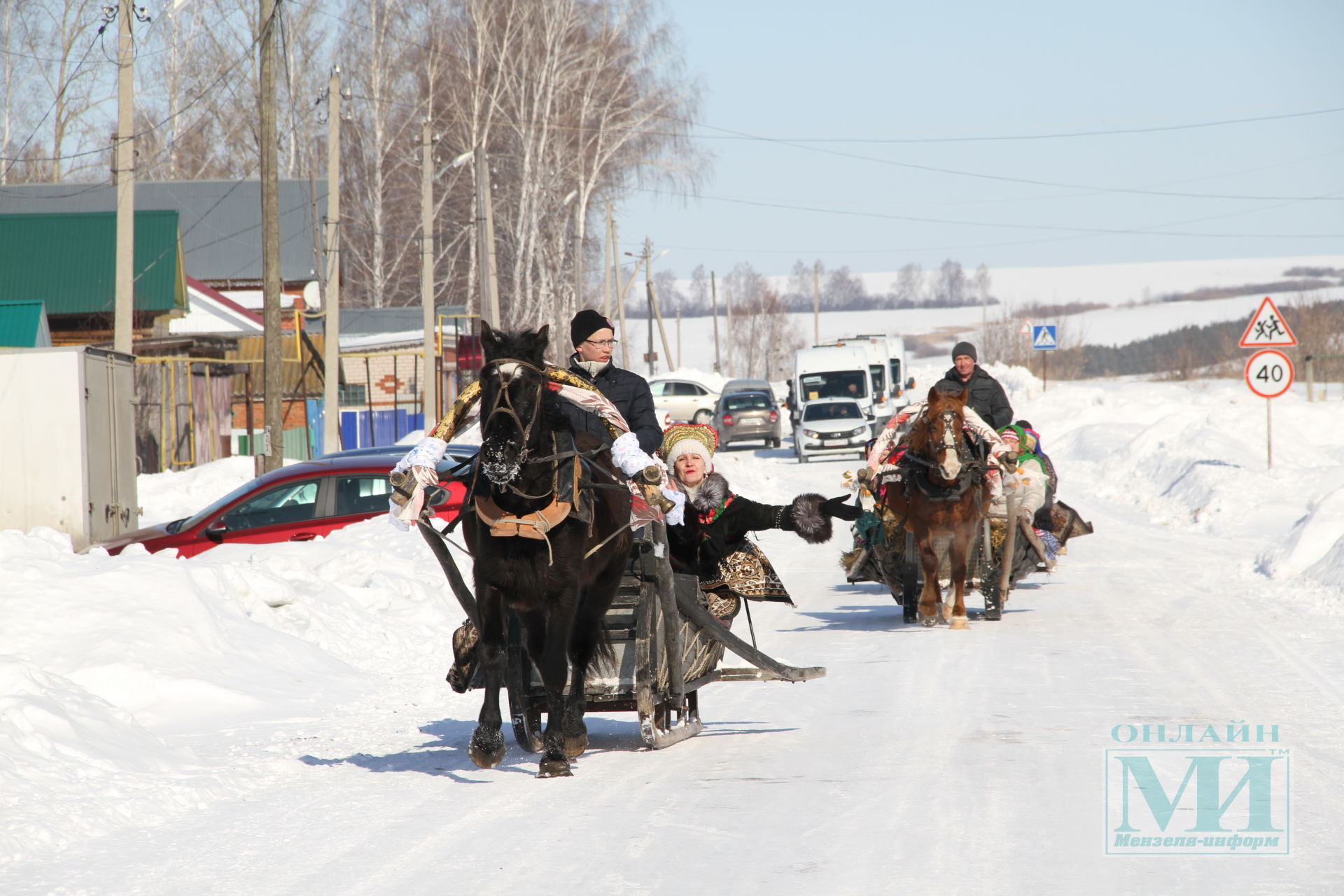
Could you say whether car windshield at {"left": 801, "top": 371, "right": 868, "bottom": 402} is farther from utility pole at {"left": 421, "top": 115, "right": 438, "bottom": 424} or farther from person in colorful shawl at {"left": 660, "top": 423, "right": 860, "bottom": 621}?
person in colorful shawl at {"left": 660, "top": 423, "right": 860, "bottom": 621}

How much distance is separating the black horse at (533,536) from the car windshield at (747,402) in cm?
3744

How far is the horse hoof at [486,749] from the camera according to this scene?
6.91 meters

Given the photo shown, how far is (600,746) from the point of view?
7973 millimetres

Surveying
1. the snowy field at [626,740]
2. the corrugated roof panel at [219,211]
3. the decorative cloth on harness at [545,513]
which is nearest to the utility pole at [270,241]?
the snowy field at [626,740]

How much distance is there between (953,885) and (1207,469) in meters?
21.7

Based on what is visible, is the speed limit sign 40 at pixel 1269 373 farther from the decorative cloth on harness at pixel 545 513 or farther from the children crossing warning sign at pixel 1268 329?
the decorative cloth on harness at pixel 545 513

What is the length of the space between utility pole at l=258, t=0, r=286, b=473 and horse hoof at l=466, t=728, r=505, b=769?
1723 cm

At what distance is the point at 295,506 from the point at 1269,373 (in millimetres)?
15341

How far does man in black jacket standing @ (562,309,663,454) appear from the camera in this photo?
759cm

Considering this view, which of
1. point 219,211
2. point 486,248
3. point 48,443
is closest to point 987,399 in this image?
point 48,443

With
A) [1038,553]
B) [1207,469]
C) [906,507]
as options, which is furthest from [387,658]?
[1207,469]

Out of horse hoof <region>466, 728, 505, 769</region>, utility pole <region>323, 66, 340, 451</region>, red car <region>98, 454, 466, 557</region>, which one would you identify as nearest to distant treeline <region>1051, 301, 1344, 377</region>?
utility pole <region>323, 66, 340, 451</region>

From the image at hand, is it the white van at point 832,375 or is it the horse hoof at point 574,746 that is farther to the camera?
the white van at point 832,375

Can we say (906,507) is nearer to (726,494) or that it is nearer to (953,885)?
(726,494)
